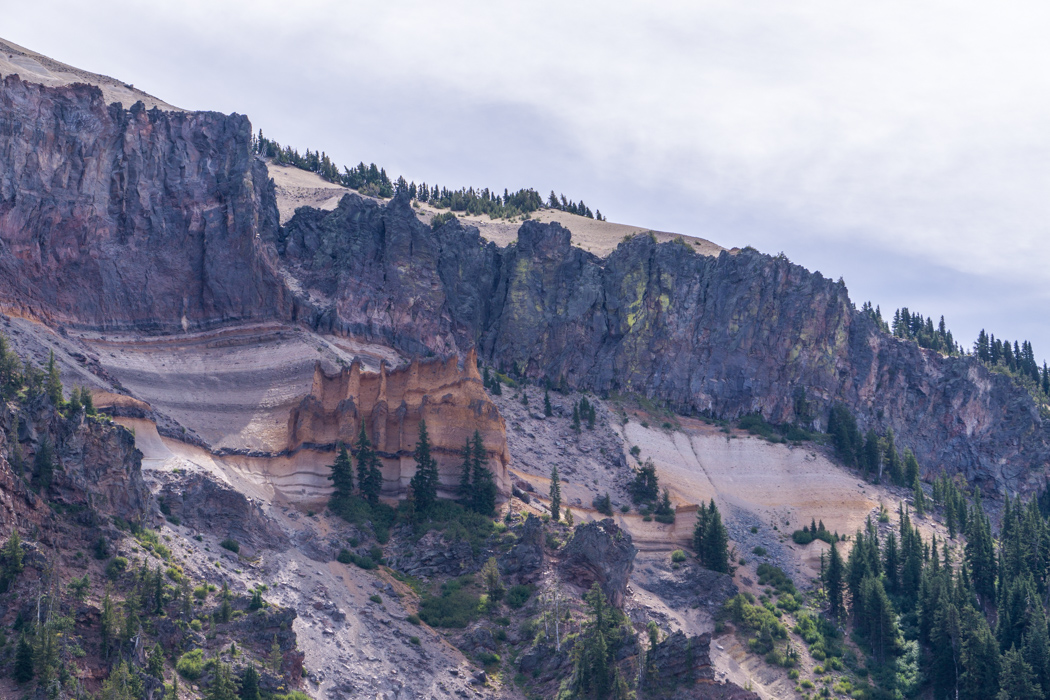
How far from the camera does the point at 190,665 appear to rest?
66625mm

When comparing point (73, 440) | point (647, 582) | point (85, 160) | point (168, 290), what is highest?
point (85, 160)

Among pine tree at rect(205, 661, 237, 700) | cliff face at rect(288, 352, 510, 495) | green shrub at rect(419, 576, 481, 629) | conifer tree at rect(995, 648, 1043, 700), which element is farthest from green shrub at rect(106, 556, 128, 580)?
conifer tree at rect(995, 648, 1043, 700)

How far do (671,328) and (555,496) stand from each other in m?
44.2

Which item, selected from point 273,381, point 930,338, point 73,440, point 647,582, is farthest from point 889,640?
point 930,338

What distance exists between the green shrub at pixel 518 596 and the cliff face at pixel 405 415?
540 inches

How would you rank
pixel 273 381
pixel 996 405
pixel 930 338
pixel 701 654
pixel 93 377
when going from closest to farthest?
1. pixel 701 654
2. pixel 93 377
3. pixel 273 381
4. pixel 996 405
5. pixel 930 338

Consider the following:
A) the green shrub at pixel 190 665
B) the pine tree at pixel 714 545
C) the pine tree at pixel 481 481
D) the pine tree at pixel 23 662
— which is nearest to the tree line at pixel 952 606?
the pine tree at pixel 714 545

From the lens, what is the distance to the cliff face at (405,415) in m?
101

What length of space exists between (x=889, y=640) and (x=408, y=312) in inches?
2190

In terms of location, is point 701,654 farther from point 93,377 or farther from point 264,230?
point 264,230

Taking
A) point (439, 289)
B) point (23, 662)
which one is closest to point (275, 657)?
point (23, 662)

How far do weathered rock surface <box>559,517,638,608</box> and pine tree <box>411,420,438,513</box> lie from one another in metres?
12.2

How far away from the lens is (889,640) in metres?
96.0

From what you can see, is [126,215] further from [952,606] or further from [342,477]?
[952,606]
